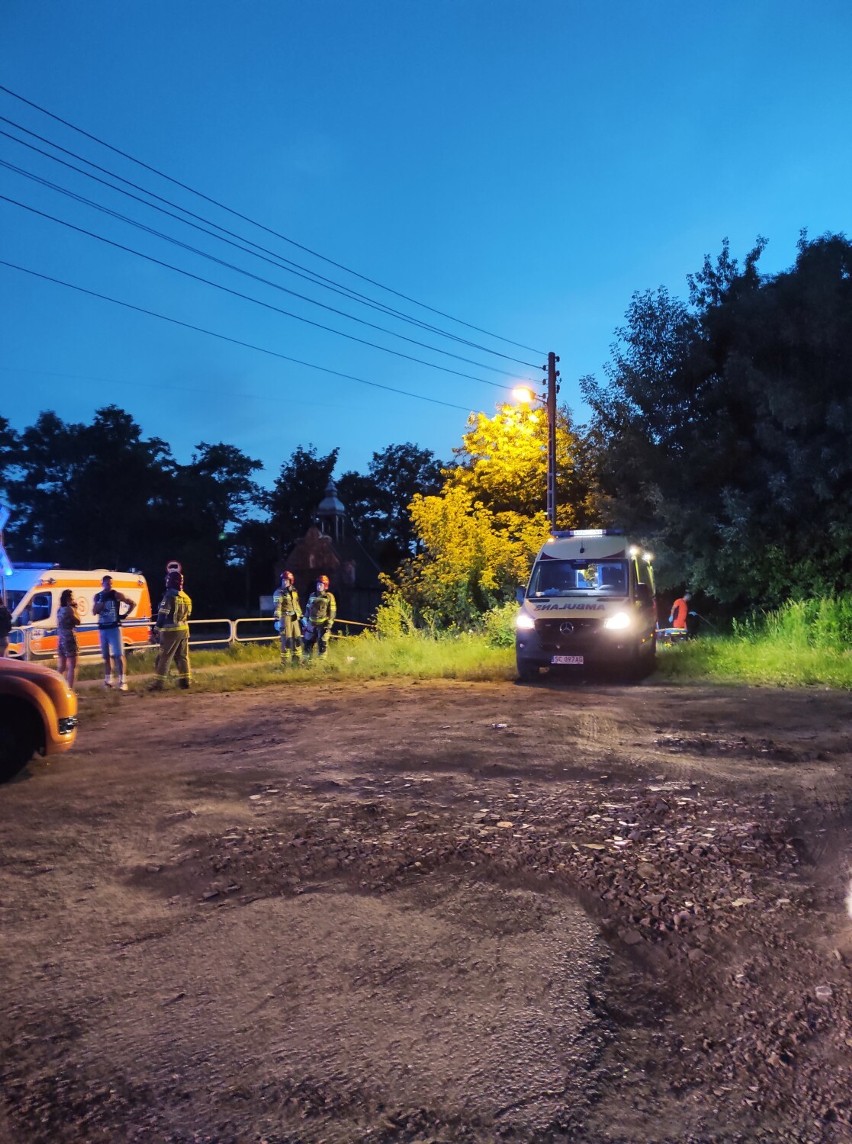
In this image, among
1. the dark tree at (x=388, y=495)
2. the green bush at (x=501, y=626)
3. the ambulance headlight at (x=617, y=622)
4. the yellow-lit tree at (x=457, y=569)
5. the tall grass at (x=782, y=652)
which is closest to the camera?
the tall grass at (x=782, y=652)

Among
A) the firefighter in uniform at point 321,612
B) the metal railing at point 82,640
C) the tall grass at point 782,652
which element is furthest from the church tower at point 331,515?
the tall grass at point 782,652

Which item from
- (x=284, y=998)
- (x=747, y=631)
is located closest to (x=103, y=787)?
(x=284, y=998)

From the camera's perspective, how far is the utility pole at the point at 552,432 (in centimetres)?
2242

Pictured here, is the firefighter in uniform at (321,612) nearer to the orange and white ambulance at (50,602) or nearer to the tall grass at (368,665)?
the tall grass at (368,665)

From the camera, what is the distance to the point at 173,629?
552 inches

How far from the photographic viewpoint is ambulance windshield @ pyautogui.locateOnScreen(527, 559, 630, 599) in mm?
15164

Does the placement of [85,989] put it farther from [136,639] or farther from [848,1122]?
[136,639]

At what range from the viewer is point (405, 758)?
766 centimetres

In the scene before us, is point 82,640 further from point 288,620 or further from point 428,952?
point 428,952

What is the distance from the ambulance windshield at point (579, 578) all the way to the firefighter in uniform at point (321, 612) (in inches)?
174

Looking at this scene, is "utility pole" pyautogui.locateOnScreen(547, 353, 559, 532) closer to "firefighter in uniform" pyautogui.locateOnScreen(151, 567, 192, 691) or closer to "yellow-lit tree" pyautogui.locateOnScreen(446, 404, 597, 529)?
"yellow-lit tree" pyautogui.locateOnScreen(446, 404, 597, 529)

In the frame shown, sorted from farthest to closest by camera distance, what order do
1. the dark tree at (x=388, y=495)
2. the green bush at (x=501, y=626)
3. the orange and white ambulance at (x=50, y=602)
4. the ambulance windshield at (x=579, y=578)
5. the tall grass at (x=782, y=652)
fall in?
the dark tree at (x=388, y=495)
the orange and white ambulance at (x=50, y=602)
the green bush at (x=501, y=626)
the ambulance windshield at (x=579, y=578)
the tall grass at (x=782, y=652)

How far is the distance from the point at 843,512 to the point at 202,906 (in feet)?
58.3

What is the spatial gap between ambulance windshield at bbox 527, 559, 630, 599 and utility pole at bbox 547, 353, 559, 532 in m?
6.18
